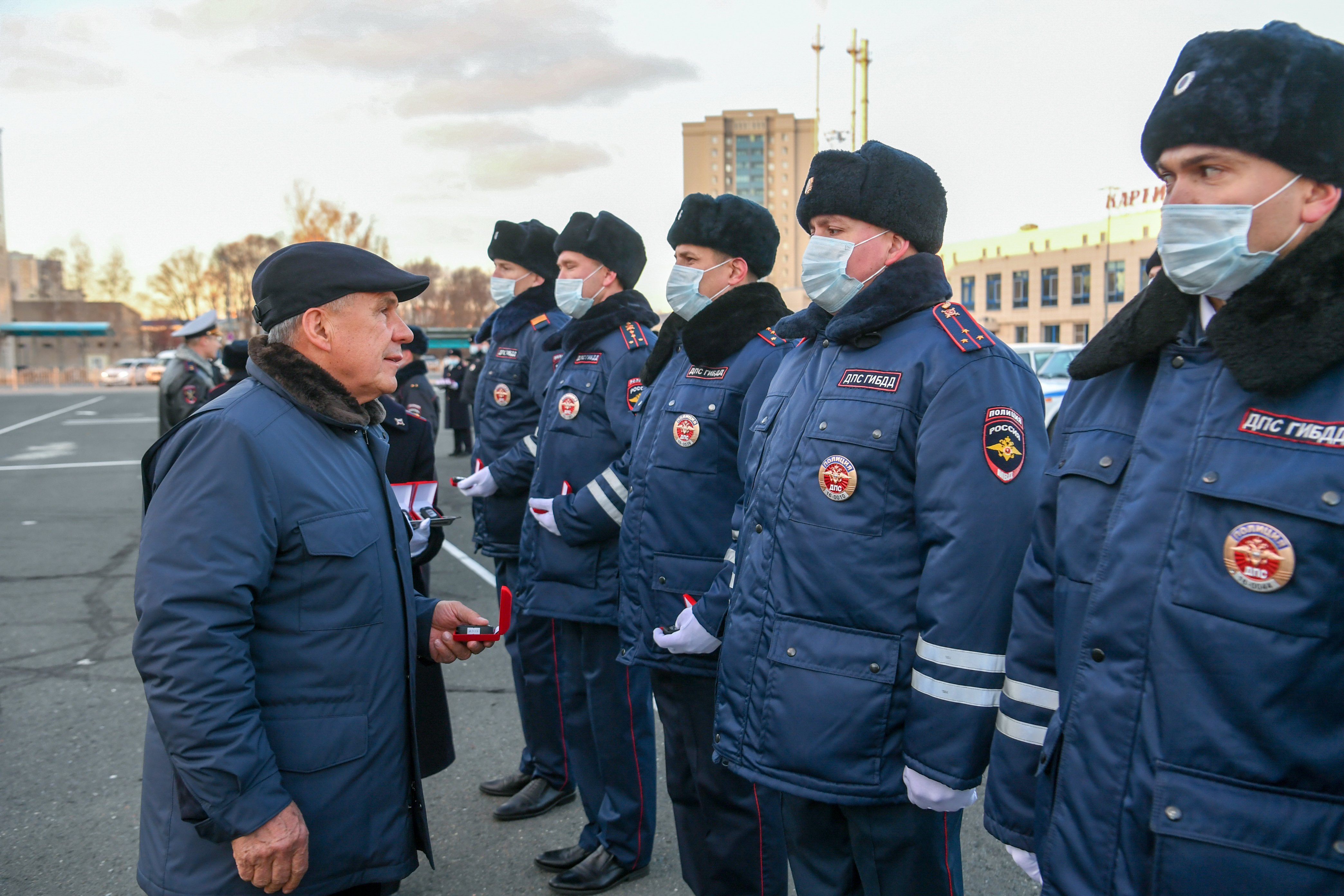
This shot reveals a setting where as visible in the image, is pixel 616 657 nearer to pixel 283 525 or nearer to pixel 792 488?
pixel 792 488

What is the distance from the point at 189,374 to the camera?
8484 millimetres

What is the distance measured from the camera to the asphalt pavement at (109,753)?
3.38 metres

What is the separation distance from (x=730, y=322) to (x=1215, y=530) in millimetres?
1856

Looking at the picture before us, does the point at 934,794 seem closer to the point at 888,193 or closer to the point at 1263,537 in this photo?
the point at 1263,537

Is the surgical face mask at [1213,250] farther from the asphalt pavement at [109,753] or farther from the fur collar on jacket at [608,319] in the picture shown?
the fur collar on jacket at [608,319]

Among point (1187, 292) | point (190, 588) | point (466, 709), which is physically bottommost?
point (466, 709)

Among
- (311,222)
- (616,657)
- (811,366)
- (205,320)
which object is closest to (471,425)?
(205,320)

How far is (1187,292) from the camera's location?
1.57 metres

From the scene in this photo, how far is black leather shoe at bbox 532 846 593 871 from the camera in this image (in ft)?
11.2

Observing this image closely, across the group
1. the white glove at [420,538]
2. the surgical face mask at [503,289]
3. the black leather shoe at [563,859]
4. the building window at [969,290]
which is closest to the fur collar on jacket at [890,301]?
the white glove at [420,538]

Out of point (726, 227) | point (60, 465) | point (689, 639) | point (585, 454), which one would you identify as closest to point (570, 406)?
point (585, 454)

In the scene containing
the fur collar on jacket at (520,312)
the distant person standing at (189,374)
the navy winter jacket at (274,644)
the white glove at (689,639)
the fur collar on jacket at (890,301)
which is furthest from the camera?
the distant person standing at (189,374)

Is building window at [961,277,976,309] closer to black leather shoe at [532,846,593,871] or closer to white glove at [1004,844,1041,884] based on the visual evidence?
black leather shoe at [532,846,593,871]

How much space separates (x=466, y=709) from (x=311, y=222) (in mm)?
29468
